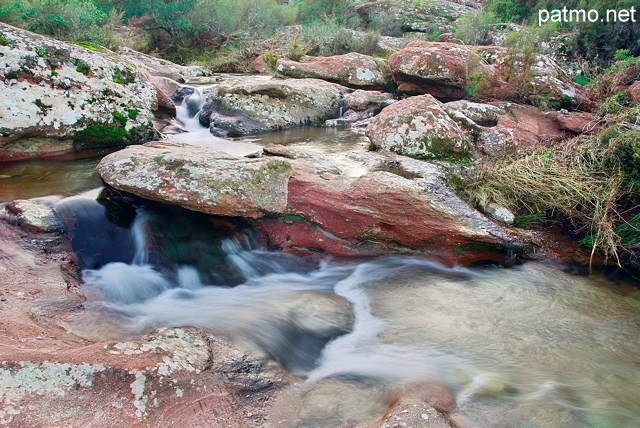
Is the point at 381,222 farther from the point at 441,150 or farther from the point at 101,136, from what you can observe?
the point at 101,136

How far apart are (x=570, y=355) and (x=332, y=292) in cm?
214

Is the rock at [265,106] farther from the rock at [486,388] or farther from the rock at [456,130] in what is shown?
the rock at [486,388]

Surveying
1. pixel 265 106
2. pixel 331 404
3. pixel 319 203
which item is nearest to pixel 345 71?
pixel 265 106

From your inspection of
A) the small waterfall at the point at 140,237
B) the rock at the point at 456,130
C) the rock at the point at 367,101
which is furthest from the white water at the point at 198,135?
the rock at the point at 367,101

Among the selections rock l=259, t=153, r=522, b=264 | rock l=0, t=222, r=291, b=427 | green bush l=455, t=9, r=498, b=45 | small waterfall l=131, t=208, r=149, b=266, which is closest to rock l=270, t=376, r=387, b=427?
rock l=0, t=222, r=291, b=427

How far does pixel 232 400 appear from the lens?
2.32m

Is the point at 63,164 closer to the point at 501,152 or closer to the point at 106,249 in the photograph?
the point at 106,249

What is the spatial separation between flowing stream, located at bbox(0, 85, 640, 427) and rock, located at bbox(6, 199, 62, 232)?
0.12 meters

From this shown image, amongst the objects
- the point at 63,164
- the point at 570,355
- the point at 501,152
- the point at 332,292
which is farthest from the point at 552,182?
the point at 63,164

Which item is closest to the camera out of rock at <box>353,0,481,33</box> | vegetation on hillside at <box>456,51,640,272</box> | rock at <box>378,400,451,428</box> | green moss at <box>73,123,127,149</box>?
rock at <box>378,400,451,428</box>

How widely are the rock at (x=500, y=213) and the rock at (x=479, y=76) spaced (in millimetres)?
5204

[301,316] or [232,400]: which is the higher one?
[232,400]

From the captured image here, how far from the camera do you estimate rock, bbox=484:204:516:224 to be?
4.90m

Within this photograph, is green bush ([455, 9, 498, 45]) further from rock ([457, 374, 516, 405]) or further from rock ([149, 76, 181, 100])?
rock ([457, 374, 516, 405])
